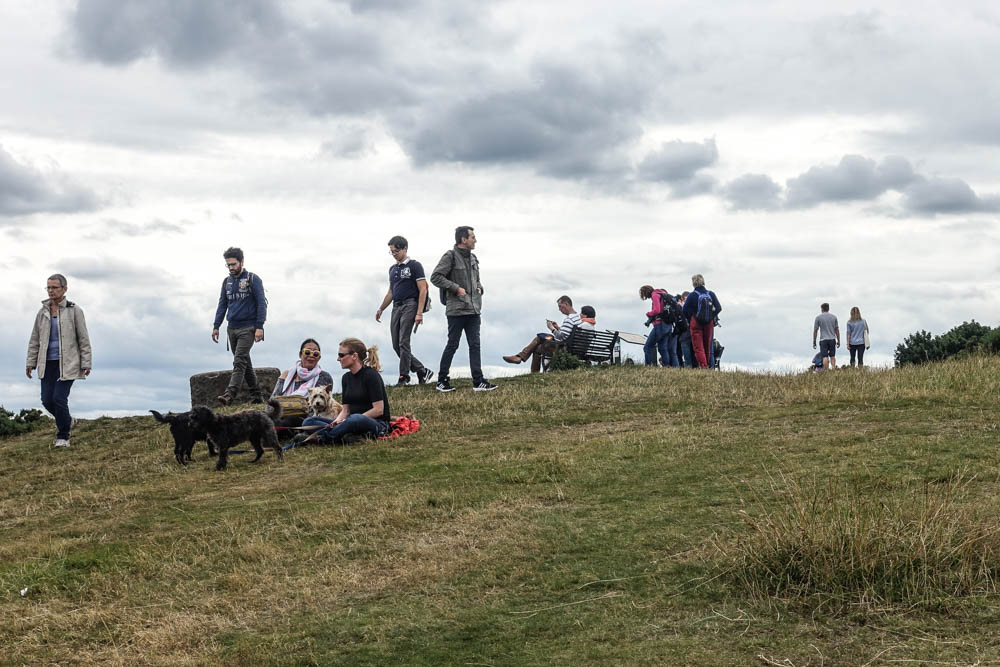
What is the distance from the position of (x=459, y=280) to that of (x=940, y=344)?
41.4ft

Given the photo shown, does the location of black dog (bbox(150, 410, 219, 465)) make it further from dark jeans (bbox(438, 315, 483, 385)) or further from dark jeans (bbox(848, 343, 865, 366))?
dark jeans (bbox(848, 343, 865, 366))

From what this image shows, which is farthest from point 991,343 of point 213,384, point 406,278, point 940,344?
point 213,384

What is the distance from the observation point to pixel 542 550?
287 inches

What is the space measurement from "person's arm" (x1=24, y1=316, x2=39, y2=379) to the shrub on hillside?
55.7 ft

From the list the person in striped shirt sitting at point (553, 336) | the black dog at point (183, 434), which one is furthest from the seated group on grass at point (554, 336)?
the black dog at point (183, 434)

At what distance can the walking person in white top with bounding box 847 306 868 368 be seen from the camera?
25234 millimetres

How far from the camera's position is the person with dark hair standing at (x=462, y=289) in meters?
15.9

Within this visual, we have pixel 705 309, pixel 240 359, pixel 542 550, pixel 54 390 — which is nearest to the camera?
pixel 542 550

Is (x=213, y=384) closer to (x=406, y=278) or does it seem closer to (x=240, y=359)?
(x=240, y=359)

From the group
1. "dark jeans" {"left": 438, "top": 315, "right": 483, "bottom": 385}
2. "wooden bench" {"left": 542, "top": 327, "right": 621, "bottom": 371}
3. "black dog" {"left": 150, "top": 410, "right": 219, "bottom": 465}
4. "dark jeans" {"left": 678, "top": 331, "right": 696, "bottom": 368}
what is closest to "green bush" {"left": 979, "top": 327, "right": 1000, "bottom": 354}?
"dark jeans" {"left": 678, "top": 331, "right": 696, "bottom": 368}

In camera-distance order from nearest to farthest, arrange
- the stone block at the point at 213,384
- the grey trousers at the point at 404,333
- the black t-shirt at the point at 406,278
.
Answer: the black t-shirt at the point at 406,278 → the grey trousers at the point at 404,333 → the stone block at the point at 213,384

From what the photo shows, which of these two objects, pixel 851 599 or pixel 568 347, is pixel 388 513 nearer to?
pixel 851 599

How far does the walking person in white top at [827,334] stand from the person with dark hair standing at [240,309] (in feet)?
47.2

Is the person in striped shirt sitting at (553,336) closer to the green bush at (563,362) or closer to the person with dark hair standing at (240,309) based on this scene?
the green bush at (563,362)
